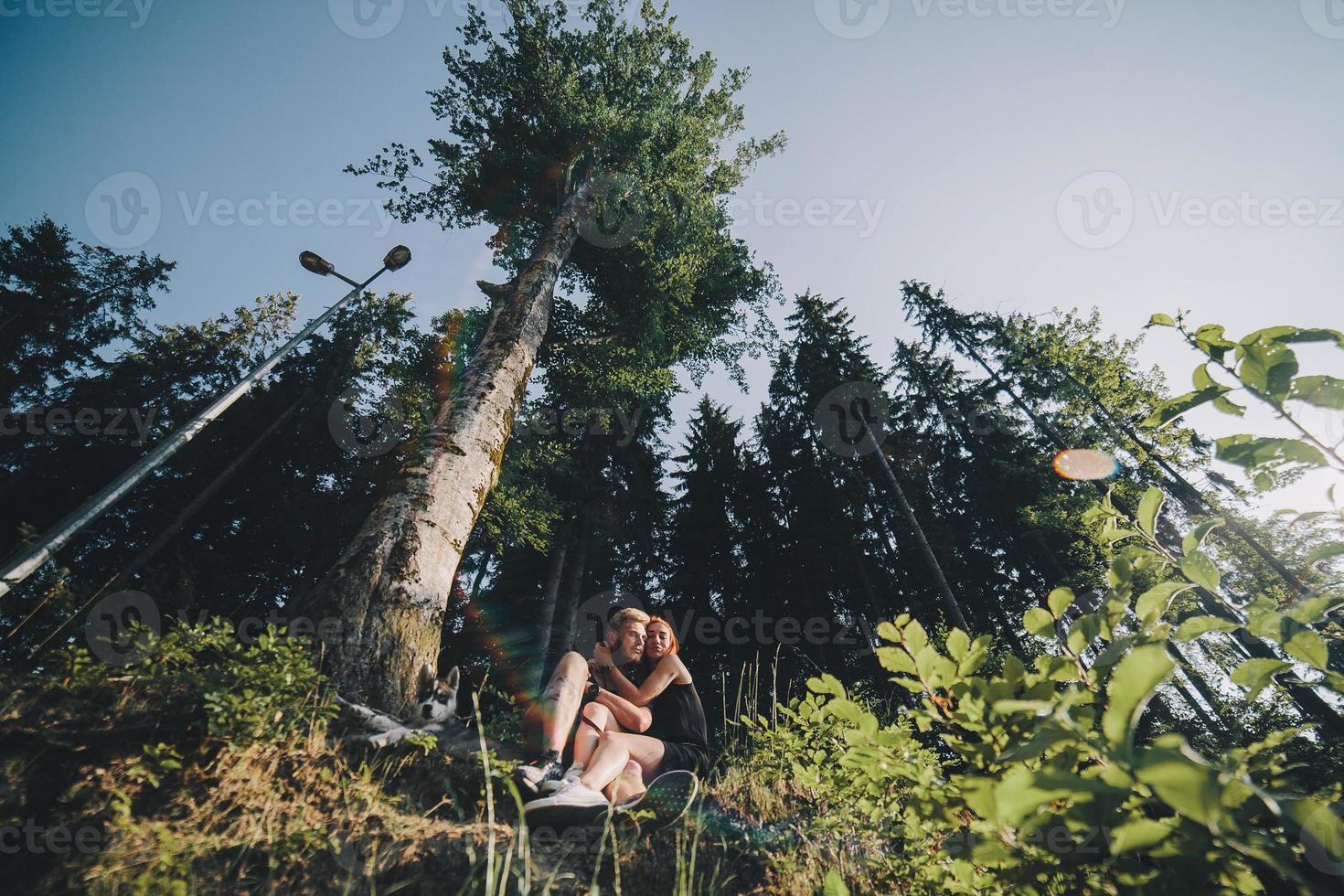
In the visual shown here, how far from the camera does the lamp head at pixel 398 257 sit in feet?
21.0

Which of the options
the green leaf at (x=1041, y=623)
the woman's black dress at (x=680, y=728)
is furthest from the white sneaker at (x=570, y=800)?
the green leaf at (x=1041, y=623)

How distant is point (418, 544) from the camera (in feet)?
9.70

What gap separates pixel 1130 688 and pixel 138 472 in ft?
17.9

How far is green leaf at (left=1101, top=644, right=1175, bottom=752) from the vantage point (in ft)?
1.85

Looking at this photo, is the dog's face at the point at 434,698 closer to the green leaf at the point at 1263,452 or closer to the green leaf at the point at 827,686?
the green leaf at the point at 827,686

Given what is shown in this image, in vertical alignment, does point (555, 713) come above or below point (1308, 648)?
below

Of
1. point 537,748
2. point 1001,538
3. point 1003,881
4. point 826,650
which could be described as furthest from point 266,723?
point 1001,538

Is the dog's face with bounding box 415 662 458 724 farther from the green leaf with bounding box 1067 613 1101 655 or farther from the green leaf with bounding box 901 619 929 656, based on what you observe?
the green leaf with bounding box 1067 613 1101 655

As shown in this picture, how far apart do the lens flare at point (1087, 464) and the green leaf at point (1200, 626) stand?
13813 mm

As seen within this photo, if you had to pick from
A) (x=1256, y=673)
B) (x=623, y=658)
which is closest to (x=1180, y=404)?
(x=1256, y=673)

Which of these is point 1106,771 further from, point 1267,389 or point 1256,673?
point 1267,389

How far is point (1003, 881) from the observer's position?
96 cm

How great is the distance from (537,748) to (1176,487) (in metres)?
16.3

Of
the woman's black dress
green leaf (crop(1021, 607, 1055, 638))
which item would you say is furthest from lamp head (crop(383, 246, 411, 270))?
green leaf (crop(1021, 607, 1055, 638))
